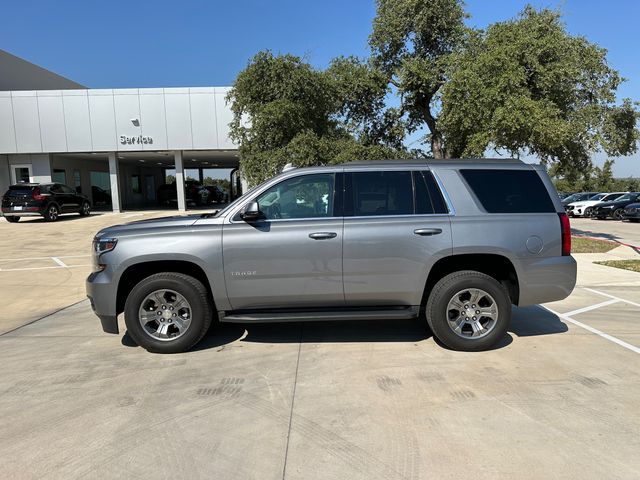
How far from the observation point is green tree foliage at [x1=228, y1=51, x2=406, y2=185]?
16.0 m

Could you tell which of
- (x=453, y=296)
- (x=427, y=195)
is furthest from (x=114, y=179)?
(x=453, y=296)

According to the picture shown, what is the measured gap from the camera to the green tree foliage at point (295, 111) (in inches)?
628

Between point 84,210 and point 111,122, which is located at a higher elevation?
point 111,122

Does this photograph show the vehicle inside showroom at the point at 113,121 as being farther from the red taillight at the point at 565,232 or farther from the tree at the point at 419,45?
the red taillight at the point at 565,232

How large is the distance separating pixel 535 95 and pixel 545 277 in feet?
32.2

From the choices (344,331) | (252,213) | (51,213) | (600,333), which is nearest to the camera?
(252,213)

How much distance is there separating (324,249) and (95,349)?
113 inches

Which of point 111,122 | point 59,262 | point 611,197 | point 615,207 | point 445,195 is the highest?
point 111,122

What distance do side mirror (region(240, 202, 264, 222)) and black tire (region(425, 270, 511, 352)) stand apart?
199cm

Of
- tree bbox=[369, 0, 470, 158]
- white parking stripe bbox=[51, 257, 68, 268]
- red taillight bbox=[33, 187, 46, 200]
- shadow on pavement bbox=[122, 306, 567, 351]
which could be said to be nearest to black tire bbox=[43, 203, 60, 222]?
red taillight bbox=[33, 187, 46, 200]

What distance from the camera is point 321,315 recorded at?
15.4ft

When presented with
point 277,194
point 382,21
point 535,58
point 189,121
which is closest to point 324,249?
point 277,194

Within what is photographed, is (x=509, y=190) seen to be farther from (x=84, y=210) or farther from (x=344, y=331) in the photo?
(x=84, y=210)

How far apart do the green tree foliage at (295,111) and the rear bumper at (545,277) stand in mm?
11532
